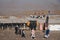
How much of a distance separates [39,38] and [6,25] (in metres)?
0.32

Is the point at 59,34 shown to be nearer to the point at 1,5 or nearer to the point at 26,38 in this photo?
the point at 26,38

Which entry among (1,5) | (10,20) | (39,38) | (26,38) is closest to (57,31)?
(39,38)

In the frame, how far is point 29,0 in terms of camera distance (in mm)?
1166

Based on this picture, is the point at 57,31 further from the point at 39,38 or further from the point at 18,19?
the point at 18,19

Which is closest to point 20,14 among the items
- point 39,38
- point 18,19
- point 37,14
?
point 18,19

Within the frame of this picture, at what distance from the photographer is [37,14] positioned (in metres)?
1.13

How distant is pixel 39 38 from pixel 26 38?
12 centimetres

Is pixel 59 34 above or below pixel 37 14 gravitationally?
below

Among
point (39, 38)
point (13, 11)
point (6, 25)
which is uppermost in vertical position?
point (13, 11)

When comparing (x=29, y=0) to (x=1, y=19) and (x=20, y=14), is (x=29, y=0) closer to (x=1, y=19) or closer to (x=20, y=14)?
(x=20, y=14)

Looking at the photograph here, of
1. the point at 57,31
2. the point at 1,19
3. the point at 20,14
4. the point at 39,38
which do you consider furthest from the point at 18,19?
the point at 57,31

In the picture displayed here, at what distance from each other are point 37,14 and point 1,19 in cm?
33

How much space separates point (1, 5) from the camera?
116 centimetres

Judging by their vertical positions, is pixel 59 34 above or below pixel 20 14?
below
